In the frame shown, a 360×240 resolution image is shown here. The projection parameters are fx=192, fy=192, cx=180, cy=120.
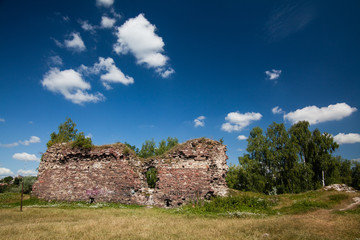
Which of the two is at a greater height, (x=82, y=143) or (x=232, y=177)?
(x=82, y=143)

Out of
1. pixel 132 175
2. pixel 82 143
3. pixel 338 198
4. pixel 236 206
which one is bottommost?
pixel 338 198

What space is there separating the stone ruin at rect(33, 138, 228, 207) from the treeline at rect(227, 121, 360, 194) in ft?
55.9

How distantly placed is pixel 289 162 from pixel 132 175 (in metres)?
22.7

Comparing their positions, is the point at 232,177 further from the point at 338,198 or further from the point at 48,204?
the point at 48,204

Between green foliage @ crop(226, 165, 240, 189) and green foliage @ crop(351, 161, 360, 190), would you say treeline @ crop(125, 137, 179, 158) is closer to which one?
green foliage @ crop(226, 165, 240, 189)

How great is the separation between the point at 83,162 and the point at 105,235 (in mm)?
10792

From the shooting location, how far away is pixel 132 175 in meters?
14.0

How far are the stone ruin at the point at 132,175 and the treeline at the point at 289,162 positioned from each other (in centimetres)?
1703

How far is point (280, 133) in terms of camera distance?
2878 centimetres

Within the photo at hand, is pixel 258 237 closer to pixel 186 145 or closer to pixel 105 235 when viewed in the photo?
pixel 105 235

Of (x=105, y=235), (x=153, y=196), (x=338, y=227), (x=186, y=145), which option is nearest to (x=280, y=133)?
(x=186, y=145)

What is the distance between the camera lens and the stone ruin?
13273 millimetres

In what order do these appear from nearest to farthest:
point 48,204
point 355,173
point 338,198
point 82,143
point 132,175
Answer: point 338,198 < point 48,204 < point 132,175 < point 82,143 < point 355,173

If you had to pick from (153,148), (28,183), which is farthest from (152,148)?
(28,183)
